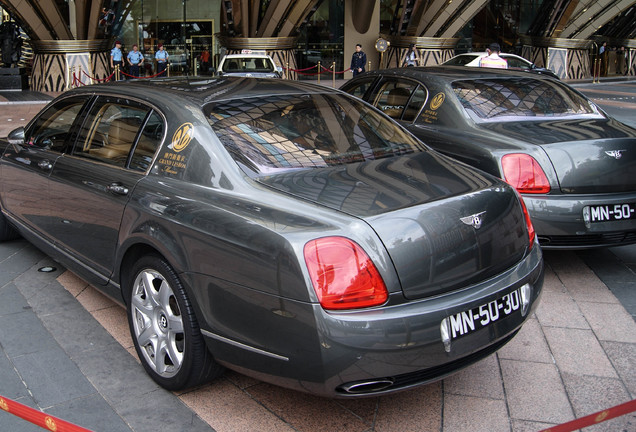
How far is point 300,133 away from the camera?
371cm

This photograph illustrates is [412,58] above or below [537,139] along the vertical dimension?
above

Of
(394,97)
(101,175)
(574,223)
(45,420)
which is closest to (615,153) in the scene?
(574,223)

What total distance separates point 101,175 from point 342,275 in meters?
1.85

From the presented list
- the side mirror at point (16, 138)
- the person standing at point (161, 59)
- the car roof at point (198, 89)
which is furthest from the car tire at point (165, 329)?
the person standing at point (161, 59)

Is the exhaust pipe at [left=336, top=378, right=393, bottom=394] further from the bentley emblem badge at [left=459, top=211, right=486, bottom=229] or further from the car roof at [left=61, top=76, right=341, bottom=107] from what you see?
the car roof at [left=61, top=76, right=341, bottom=107]

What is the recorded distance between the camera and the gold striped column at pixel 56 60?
925 inches

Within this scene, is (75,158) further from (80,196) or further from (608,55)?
(608,55)

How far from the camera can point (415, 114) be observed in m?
6.07

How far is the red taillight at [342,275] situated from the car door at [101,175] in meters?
1.36

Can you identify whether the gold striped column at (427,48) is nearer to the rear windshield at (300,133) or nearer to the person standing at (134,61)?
the person standing at (134,61)

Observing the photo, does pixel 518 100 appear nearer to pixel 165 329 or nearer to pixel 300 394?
pixel 300 394

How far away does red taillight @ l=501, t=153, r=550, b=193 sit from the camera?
15.5 feet

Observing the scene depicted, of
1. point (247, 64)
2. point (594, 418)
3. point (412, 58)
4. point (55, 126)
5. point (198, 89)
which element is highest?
point (412, 58)

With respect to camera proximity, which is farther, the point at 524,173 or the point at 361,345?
the point at 524,173
